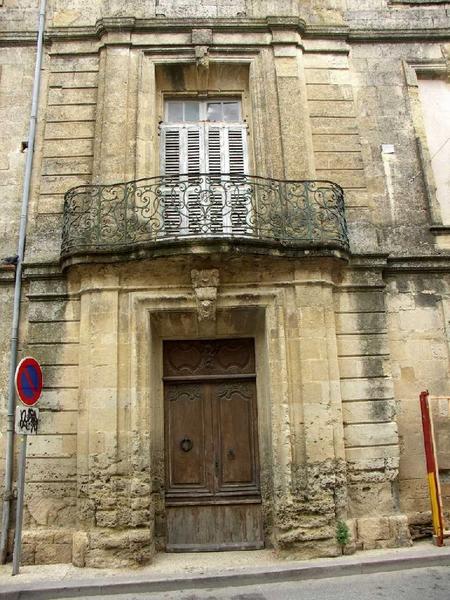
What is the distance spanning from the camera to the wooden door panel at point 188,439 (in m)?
6.75

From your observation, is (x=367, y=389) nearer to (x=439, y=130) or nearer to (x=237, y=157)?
(x=237, y=157)

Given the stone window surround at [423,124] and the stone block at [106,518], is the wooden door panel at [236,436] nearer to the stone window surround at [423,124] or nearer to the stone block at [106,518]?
the stone block at [106,518]

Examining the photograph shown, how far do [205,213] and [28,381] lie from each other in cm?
286

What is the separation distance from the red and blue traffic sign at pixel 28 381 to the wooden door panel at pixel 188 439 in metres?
1.92

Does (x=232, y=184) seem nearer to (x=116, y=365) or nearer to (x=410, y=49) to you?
(x=116, y=365)

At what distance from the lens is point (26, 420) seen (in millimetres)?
5434

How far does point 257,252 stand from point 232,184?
1.14 metres

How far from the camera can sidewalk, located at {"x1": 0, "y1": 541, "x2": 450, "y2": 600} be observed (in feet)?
16.8

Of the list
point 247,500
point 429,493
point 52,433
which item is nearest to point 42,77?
point 52,433

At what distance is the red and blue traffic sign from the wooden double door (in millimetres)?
1873

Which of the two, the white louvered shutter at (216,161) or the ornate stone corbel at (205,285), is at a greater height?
the white louvered shutter at (216,161)

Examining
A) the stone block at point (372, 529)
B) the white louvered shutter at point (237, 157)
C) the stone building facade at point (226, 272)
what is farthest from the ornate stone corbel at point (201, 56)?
the stone block at point (372, 529)

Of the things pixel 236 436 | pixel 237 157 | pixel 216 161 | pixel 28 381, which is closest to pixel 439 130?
pixel 237 157

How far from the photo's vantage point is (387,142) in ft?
26.0
